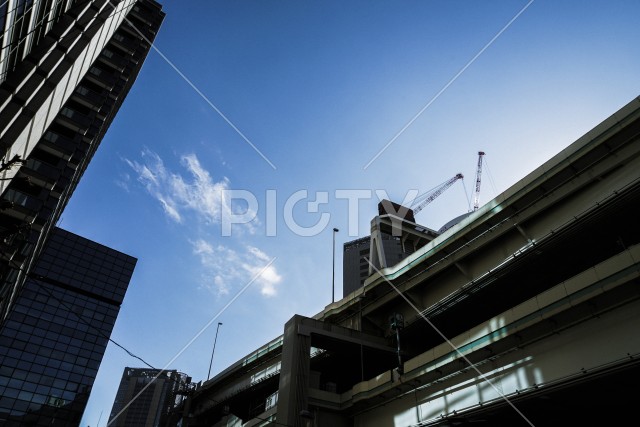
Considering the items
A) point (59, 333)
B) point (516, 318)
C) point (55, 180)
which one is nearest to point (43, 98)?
point (55, 180)

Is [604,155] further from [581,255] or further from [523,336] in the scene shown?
[523,336]

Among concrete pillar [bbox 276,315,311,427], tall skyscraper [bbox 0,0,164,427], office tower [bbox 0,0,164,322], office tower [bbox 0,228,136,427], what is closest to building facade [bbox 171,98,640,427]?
concrete pillar [bbox 276,315,311,427]

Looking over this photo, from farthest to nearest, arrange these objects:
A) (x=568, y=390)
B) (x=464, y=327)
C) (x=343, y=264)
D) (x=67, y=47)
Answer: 1. (x=343, y=264)
2. (x=464, y=327)
3. (x=67, y=47)
4. (x=568, y=390)

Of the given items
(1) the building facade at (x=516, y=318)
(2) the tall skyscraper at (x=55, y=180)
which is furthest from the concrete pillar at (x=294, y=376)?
(2) the tall skyscraper at (x=55, y=180)

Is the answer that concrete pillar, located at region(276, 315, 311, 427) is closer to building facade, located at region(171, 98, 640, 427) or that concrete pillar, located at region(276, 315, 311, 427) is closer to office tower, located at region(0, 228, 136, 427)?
building facade, located at region(171, 98, 640, 427)

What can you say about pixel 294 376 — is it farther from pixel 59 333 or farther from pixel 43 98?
pixel 59 333

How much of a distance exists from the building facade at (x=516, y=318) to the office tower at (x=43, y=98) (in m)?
18.6

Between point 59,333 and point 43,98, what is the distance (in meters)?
83.4

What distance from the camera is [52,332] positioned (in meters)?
89.1

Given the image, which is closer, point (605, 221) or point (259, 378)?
point (605, 221)

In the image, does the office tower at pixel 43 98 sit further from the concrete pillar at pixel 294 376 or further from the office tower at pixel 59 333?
the office tower at pixel 59 333

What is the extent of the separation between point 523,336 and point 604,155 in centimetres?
931

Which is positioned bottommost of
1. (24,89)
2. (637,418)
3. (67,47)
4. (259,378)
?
(637,418)

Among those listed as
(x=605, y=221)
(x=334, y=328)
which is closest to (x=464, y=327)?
(x=334, y=328)
